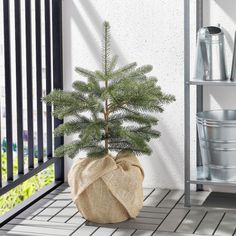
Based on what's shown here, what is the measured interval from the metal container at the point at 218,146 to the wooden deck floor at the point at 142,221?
19 cm

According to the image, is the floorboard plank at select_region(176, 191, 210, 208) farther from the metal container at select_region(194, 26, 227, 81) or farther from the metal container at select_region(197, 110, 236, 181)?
the metal container at select_region(194, 26, 227, 81)

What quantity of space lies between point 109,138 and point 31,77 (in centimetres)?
61

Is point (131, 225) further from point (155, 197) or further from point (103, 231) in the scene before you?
point (155, 197)

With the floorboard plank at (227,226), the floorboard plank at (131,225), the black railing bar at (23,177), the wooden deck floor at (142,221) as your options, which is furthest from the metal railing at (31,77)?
the floorboard plank at (227,226)

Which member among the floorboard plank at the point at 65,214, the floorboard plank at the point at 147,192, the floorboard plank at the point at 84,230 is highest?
the floorboard plank at the point at 147,192

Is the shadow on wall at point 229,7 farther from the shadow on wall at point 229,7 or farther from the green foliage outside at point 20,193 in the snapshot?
the green foliage outside at point 20,193

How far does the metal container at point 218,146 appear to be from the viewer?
352 cm

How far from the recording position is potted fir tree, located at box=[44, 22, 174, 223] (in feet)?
11.0

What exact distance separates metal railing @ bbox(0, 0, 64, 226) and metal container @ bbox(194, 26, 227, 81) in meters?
0.89

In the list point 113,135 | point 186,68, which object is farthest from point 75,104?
point 186,68

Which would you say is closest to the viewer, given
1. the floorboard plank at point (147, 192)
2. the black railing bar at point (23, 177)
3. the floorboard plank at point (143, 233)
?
the floorboard plank at point (143, 233)

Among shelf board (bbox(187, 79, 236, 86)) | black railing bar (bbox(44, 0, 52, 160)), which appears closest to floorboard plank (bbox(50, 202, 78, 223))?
black railing bar (bbox(44, 0, 52, 160))

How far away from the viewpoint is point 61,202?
3799 mm

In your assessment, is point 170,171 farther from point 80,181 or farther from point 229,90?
point 80,181
